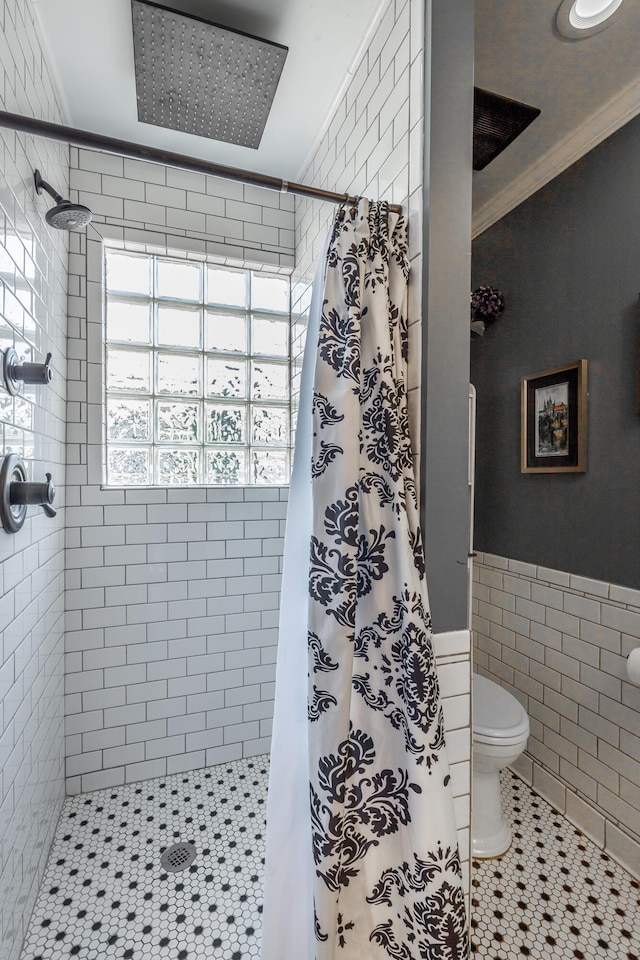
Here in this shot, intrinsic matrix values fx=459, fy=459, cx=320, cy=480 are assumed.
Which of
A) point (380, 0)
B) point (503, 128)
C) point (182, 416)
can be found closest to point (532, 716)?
point (182, 416)

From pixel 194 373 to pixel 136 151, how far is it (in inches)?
45.6

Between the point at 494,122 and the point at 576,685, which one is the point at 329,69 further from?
the point at 576,685

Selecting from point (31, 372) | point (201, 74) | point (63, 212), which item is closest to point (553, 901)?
point (31, 372)

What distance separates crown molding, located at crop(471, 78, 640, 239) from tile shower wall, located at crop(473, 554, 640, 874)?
65.5 inches

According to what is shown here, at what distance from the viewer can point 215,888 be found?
4.83 ft

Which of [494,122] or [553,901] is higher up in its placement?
[494,122]

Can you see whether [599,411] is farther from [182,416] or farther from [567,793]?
[182,416]

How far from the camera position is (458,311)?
1.09 meters

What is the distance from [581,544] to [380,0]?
1896mm

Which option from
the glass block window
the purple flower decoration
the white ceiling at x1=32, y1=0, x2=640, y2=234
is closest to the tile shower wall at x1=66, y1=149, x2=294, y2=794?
the glass block window

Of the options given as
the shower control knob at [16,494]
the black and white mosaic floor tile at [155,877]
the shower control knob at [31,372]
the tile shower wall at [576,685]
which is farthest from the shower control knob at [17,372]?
the tile shower wall at [576,685]

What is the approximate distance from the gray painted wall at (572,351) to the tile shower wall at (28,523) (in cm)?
191

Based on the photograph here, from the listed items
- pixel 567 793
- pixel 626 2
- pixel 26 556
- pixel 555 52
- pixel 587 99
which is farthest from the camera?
pixel 567 793

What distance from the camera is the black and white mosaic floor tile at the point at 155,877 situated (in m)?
1.30
